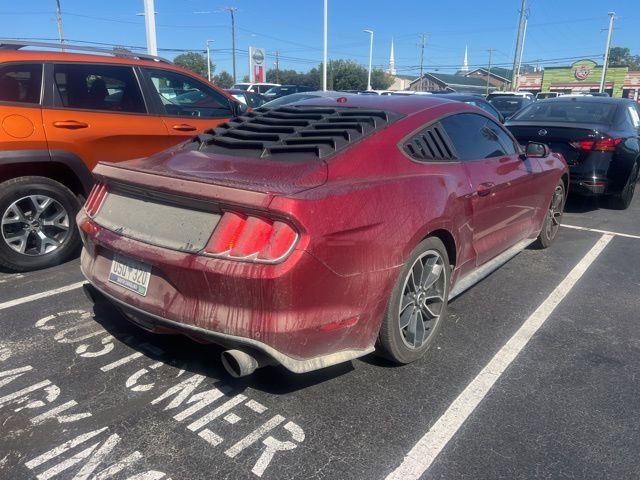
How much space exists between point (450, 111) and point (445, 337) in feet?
5.11

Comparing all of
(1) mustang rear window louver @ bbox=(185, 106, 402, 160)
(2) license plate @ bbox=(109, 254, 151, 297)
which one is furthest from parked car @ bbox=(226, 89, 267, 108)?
(2) license plate @ bbox=(109, 254, 151, 297)

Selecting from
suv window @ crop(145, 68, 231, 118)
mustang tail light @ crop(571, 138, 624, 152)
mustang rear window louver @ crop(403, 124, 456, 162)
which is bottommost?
mustang tail light @ crop(571, 138, 624, 152)

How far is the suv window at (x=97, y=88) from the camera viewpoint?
468cm

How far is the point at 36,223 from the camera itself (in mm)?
4559

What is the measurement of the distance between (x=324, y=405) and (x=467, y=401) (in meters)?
0.77

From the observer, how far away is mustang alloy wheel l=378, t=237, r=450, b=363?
2.91 metres

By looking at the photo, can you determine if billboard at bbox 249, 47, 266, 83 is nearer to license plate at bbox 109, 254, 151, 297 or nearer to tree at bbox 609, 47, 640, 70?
license plate at bbox 109, 254, 151, 297

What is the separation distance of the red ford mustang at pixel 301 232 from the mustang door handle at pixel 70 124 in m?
1.69

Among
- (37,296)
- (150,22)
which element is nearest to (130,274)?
(37,296)

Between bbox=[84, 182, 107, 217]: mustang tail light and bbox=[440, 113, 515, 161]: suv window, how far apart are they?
2181 mm

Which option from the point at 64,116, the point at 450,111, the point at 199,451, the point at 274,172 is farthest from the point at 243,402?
the point at 64,116

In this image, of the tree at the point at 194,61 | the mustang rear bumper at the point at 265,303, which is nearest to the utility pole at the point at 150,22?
the mustang rear bumper at the point at 265,303

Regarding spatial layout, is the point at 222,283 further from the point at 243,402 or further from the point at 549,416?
the point at 549,416

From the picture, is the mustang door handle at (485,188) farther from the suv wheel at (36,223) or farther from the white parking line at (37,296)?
the suv wheel at (36,223)
